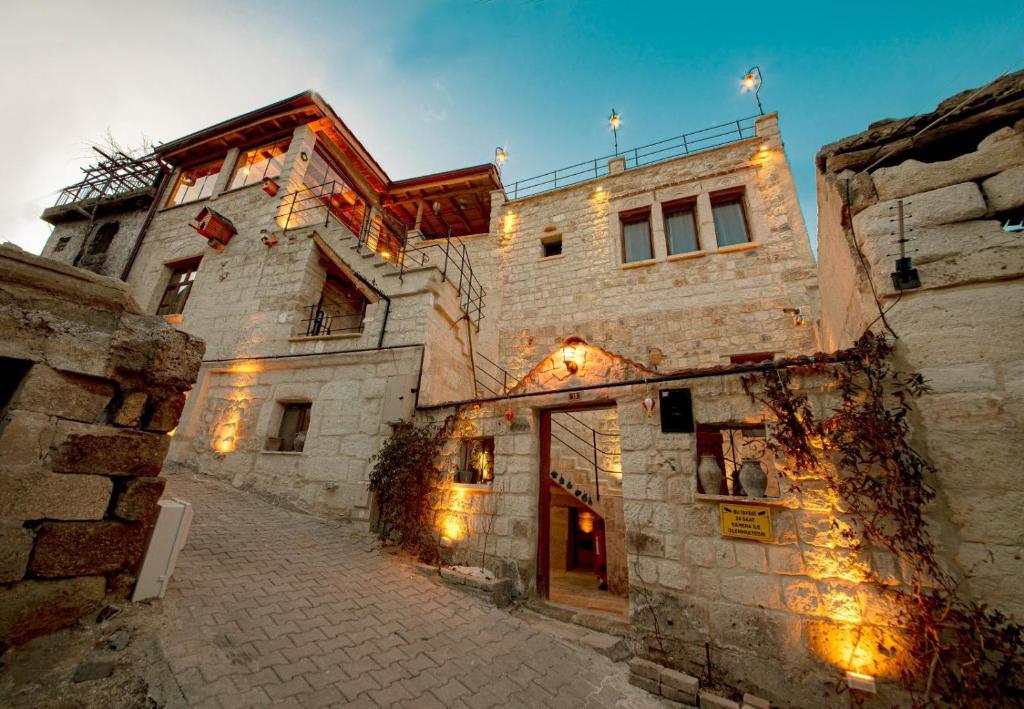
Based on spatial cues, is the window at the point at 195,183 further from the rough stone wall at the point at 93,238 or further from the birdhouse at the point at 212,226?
the birdhouse at the point at 212,226

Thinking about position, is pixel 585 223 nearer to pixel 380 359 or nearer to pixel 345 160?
pixel 380 359

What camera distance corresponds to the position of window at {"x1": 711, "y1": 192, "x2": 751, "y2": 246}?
8.59m

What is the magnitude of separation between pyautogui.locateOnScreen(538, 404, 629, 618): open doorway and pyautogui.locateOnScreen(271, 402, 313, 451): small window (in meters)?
4.99

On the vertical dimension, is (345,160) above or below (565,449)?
above

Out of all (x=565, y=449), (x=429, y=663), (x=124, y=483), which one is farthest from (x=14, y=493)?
(x=565, y=449)

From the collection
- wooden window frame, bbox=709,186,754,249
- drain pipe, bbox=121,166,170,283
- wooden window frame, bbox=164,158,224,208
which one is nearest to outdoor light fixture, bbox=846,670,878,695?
wooden window frame, bbox=709,186,754,249

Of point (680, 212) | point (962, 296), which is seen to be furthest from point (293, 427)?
point (680, 212)

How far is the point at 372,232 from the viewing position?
1285 centimetres

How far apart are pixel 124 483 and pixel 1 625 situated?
816mm

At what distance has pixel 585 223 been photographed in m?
10.1

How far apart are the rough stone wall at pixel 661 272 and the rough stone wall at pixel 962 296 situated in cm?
405

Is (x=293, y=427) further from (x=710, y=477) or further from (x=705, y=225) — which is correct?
(x=705, y=225)

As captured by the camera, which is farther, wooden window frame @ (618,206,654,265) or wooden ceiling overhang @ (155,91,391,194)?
wooden ceiling overhang @ (155,91,391,194)

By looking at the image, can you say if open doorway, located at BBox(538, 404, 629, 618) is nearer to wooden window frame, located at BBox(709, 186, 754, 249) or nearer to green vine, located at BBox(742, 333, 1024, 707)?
green vine, located at BBox(742, 333, 1024, 707)
